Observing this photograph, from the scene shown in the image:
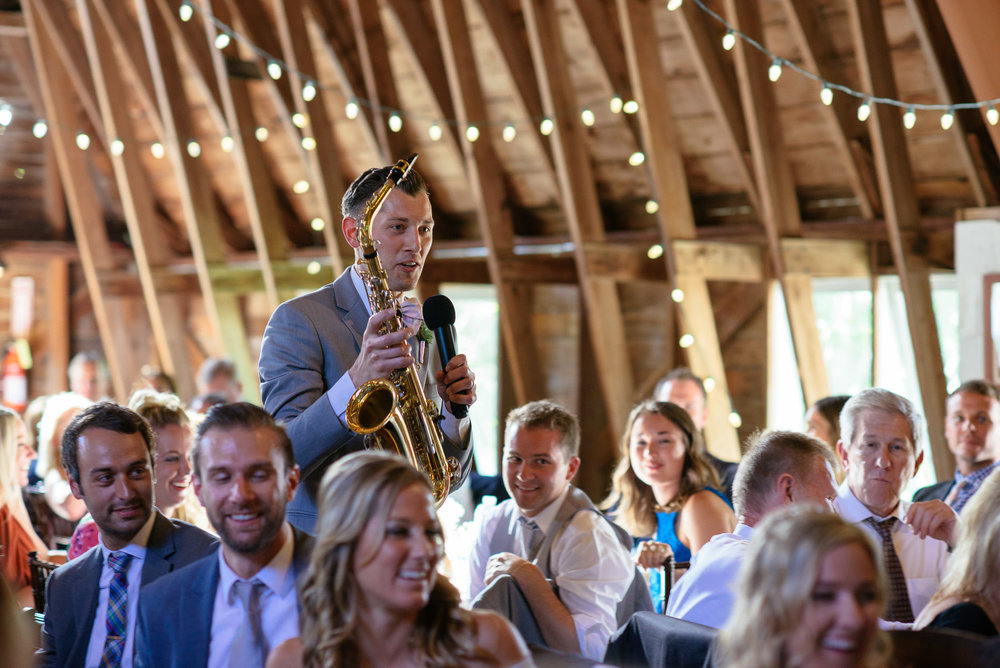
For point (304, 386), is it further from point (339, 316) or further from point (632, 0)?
point (632, 0)

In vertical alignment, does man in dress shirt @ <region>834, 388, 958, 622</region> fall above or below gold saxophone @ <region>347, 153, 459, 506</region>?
below

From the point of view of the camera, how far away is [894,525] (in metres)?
3.36

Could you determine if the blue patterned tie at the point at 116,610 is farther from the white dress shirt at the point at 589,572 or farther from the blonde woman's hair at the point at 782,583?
the blonde woman's hair at the point at 782,583

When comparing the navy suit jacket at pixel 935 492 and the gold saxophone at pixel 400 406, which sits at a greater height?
the gold saxophone at pixel 400 406

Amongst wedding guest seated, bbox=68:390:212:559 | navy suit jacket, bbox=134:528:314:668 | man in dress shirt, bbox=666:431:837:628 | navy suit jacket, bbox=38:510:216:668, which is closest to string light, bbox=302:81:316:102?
wedding guest seated, bbox=68:390:212:559

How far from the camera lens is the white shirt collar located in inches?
94.2

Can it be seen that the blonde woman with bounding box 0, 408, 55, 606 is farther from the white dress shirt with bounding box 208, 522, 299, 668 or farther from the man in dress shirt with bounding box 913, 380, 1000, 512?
the man in dress shirt with bounding box 913, 380, 1000, 512

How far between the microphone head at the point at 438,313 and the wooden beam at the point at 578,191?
3.82 meters

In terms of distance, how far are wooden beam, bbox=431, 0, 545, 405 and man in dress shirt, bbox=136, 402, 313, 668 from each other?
15.3ft

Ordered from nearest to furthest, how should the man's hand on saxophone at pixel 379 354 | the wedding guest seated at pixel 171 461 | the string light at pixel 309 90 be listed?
the man's hand on saxophone at pixel 379 354 < the wedding guest seated at pixel 171 461 < the string light at pixel 309 90

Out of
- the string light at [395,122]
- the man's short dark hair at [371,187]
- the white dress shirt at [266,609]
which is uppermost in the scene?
the string light at [395,122]

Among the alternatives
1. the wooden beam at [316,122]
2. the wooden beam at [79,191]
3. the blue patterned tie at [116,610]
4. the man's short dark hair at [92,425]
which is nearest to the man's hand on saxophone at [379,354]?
the man's short dark hair at [92,425]

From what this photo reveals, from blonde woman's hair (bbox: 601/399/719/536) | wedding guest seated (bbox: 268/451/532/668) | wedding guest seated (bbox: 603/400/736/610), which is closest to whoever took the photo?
wedding guest seated (bbox: 268/451/532/668)

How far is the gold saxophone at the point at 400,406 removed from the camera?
2.76 metres
